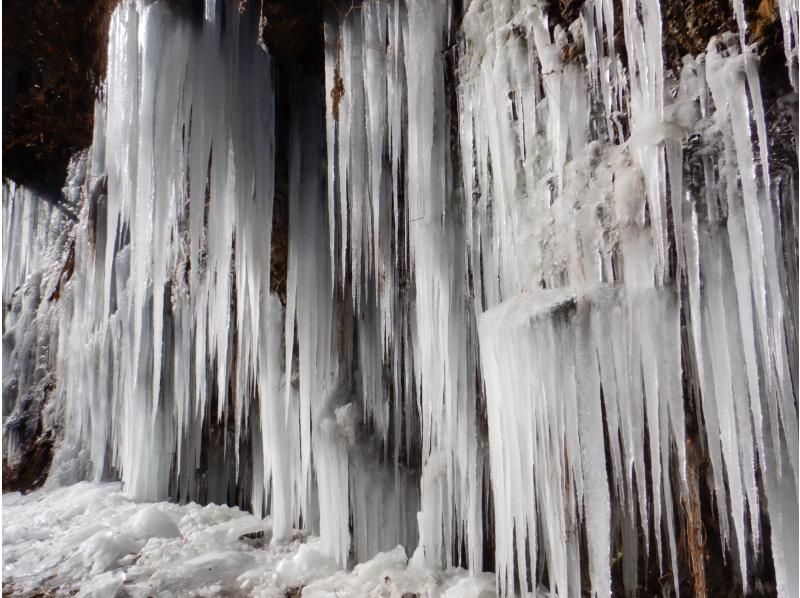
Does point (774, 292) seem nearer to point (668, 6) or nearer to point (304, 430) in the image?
point (668, 6)

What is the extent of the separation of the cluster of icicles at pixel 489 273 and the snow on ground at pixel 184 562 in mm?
203

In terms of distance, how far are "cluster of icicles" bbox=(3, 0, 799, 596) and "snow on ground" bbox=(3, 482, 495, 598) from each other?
8.0 inches

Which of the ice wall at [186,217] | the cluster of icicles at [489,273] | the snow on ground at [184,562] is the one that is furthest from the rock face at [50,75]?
the snow on ground at [184,562]

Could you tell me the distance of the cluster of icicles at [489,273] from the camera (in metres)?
1.94

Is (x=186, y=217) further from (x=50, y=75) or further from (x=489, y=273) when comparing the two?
(x=489, y=273)

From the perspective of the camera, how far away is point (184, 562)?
341 cm

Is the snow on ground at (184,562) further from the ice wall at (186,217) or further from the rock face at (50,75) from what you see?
the rock face at (50,75)

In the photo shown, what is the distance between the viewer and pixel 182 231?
4.94 m

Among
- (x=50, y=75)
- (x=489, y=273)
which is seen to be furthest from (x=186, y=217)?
(x=489, y=273)

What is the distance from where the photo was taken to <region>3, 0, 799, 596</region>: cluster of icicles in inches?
76.4

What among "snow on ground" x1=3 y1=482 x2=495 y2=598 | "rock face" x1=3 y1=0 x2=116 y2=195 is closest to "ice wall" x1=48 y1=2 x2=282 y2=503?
"rock face" x1=3 y1=0 x2=116 y2=195

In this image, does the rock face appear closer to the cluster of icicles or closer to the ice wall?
the ice wall

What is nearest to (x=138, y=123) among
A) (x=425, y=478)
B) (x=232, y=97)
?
(x=232, y=97)

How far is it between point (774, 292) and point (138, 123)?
11.9 feet
